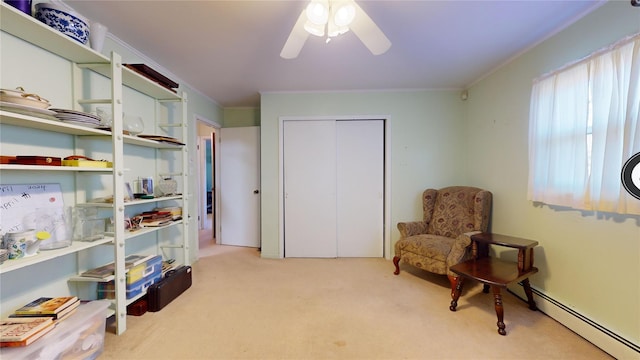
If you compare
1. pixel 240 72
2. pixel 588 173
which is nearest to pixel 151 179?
pixel 240 72

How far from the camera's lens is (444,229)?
2740 millimetres

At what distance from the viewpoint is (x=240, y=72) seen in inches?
102

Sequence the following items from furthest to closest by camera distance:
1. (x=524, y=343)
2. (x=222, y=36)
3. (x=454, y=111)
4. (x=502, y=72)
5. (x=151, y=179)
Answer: (x=454, y=111)
(x=502, y=72)
(x=151, y=179)
(x=222, y=36)
(x=524, y=343)

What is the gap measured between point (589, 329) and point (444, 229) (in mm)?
1274

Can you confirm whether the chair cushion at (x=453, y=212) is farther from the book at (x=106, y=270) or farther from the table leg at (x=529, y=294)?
the book at (x=106, y=270)

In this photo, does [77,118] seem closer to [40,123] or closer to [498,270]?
[40,123]

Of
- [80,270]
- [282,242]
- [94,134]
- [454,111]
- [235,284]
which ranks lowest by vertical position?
[235,284]

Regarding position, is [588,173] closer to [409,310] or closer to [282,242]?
[409,310]

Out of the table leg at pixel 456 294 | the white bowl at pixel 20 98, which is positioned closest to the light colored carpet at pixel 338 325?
the table leg at pixel 456 294

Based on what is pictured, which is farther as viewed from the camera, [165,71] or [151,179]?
[165,71]

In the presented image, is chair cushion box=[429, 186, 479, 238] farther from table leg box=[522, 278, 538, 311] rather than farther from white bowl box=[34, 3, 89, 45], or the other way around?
white bowl box=[34, 3, 89, 45]

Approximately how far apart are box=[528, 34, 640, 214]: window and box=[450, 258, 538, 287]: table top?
61 centimetres

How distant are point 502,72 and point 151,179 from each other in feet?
12.0

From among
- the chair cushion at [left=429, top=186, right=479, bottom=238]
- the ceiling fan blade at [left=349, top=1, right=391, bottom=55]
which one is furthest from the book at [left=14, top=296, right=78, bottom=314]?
the chair cushion at [left=429, top=186, right=479, bottom=238]
